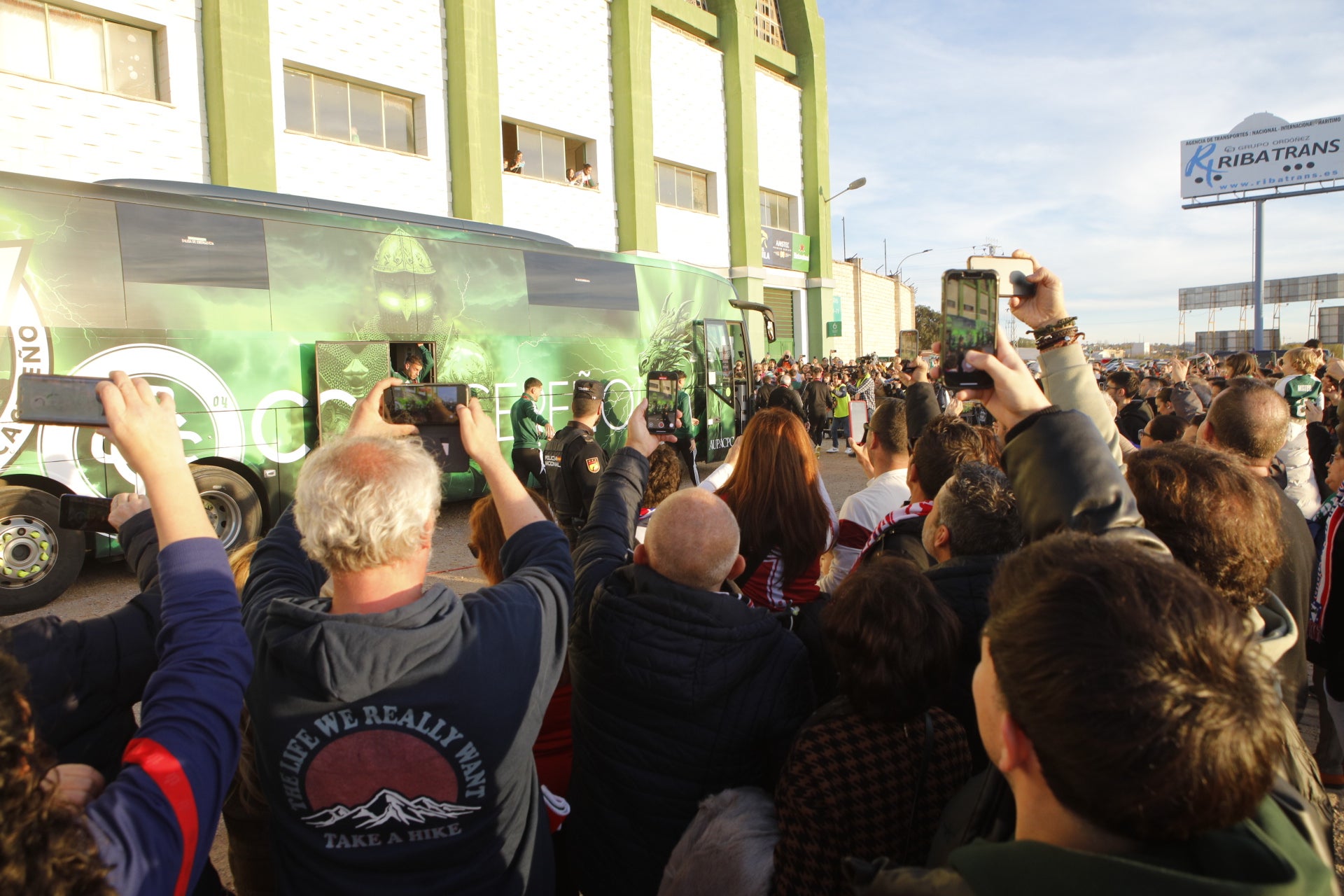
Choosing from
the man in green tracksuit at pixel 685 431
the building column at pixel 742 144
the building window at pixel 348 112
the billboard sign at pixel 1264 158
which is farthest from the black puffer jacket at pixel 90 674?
the billboard sign at pixel 1264 158

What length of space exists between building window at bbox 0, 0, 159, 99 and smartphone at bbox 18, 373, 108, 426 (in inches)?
574

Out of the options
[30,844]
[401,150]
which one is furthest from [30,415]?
[401,150]

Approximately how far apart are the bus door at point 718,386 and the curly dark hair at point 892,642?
39.0 feet

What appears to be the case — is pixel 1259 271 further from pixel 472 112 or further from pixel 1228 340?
pixel 472 112

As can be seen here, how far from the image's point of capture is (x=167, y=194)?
7633 mm

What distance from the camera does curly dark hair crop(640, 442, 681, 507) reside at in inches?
172

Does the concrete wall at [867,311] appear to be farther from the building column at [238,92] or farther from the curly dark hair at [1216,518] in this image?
the curly dark hair at [1216,518]

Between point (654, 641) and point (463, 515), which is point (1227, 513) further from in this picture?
point (463, 515)

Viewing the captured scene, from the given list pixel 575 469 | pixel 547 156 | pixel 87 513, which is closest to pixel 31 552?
pixel 575 469

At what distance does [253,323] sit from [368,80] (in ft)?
35.0

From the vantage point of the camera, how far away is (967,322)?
2023 millimetres

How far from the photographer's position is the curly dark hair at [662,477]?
4363mm

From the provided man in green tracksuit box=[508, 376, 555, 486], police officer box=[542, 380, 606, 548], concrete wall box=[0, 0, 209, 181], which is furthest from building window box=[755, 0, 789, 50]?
police officer box=[542, 380, 606, 548]

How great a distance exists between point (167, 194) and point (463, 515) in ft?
17.6
